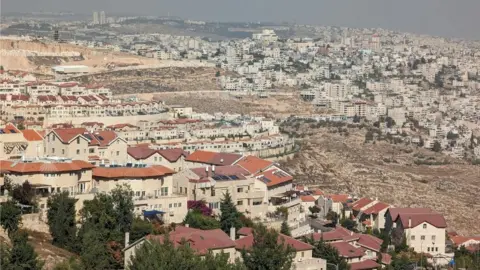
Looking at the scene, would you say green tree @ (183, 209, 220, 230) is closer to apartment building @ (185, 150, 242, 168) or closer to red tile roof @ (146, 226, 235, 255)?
red tile roof @ (146, 226, 235, 255)

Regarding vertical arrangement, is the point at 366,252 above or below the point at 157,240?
below

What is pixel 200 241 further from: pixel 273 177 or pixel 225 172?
pixel 273 177

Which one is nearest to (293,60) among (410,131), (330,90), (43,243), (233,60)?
(233,60)

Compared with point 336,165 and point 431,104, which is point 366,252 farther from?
point 431,104

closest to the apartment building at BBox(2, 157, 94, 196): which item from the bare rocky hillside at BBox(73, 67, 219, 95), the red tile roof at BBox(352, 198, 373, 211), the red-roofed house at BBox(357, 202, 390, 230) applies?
the red-roofed house at BBox(357, 202, 390, 230)

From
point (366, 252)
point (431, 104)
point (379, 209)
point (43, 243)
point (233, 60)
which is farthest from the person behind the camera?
point (233, 60)

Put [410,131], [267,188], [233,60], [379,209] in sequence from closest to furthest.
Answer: [267,188] < [379,209] < [410,131] < [233,60]

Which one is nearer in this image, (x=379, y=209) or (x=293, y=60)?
(x=379, y=209)
